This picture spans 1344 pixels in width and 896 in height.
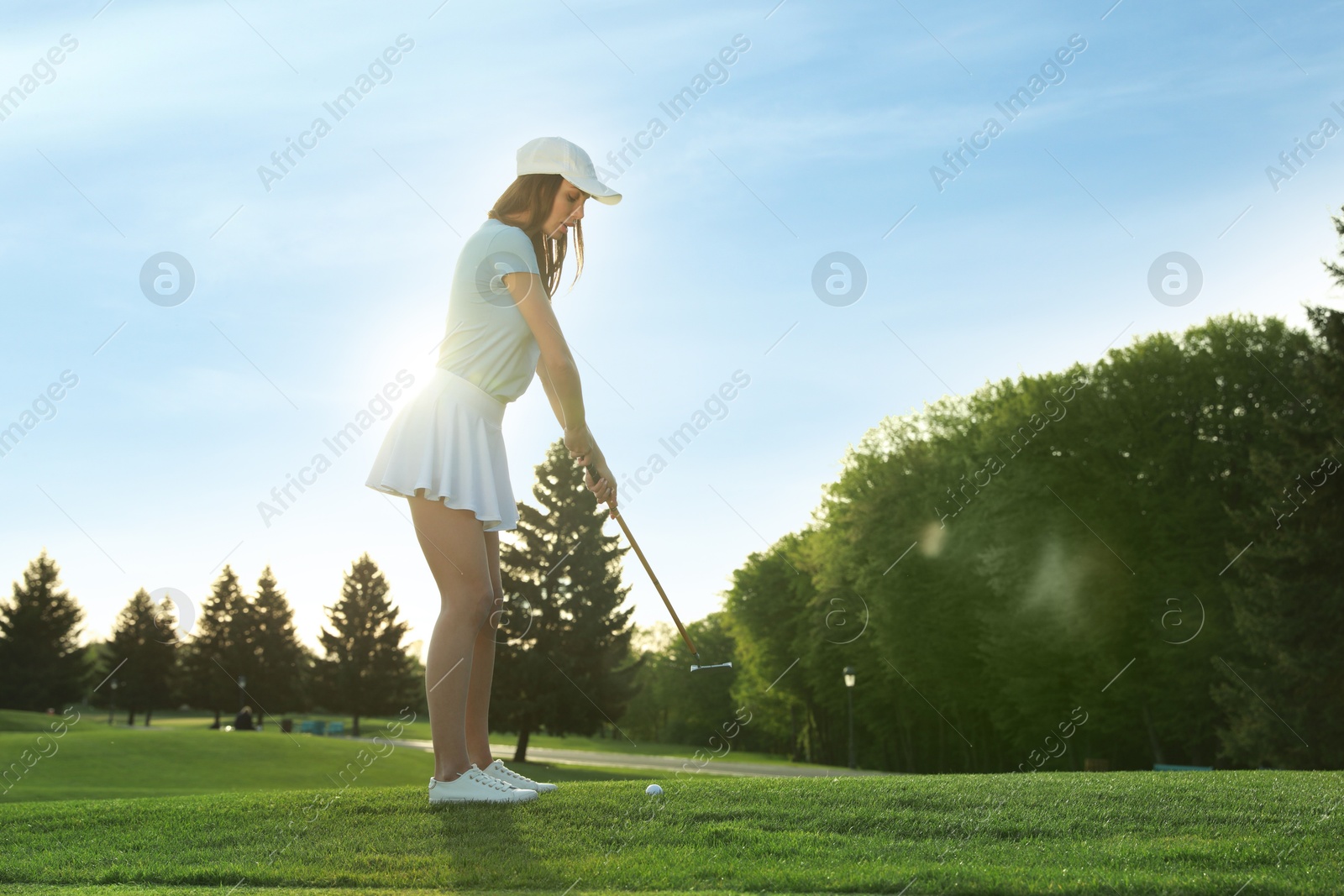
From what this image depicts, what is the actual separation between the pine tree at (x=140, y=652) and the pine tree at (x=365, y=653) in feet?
39.3

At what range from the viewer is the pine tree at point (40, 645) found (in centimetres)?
6675

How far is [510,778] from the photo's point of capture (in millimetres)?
5246

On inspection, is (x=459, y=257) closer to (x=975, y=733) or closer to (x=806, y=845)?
(x=806, y=845)

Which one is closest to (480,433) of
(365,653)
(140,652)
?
(365,653)

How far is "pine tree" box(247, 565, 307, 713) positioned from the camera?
7712 centimetres

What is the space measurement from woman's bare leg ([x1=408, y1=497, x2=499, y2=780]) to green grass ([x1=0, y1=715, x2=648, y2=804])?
19455 mm

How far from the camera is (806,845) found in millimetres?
4309

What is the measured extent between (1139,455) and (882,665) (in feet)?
52.2

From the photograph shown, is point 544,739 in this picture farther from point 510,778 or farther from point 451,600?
point 451,600

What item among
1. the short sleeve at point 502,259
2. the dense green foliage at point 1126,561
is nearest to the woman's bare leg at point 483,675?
the short sleeve at point 502,259

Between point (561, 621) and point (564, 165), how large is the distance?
138 ft

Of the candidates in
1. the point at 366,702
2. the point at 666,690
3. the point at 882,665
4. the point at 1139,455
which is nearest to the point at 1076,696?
the point at 1139,455

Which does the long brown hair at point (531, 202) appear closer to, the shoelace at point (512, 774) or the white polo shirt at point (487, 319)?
the white polo shirt at point (487, 319)

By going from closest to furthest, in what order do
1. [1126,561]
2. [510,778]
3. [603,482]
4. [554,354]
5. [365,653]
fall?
[554,354] → [603,482] → [510,778] → [1126,561] → [365,653]
